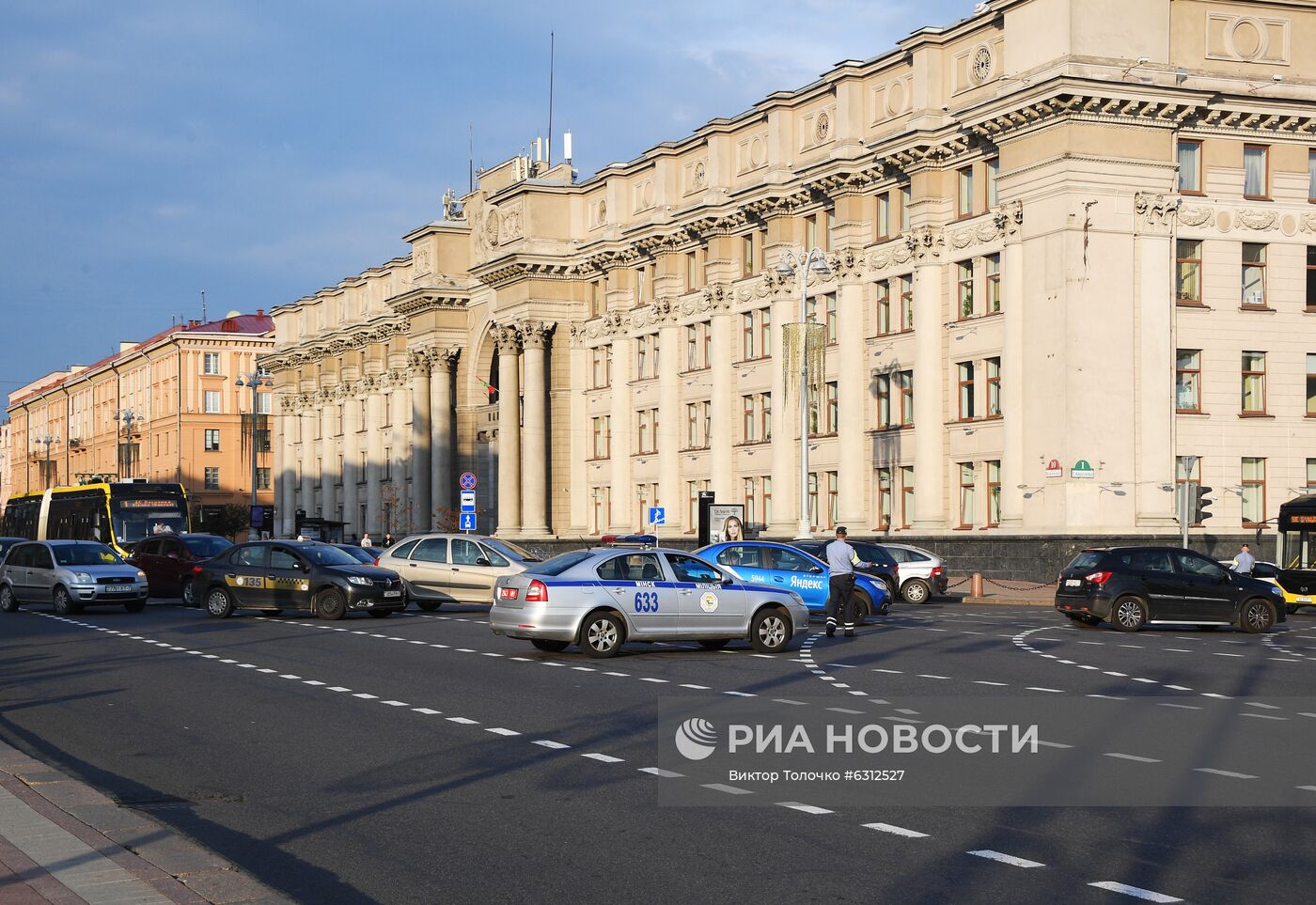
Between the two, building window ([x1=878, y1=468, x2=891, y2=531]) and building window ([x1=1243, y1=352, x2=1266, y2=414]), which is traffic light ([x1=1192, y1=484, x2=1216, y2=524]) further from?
building window ([x1=878, y1=468, x2=891, y2=531])

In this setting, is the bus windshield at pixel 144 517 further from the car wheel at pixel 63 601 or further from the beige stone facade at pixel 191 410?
the beige stone facade at pixel 191 410

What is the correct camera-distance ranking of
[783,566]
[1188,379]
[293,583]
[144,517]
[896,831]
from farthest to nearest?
[144,517]
[1188,379]
[293,583]
[783,566]
[896,831]

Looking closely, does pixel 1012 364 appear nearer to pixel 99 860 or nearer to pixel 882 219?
pixel 882 219

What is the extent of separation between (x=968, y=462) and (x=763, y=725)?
36.5 metres

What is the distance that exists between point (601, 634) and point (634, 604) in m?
0.59

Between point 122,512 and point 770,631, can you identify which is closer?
point 770,631

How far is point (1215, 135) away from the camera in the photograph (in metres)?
46.9

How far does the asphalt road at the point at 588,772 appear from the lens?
866 centimetres

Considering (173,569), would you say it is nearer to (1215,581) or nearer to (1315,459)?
(1215,581)

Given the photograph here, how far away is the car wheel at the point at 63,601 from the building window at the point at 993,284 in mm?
26250

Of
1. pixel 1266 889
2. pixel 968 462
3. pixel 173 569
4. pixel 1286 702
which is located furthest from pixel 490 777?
pixel 968 462

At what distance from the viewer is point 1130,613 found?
2972 cm

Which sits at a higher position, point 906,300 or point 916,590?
point 906,300

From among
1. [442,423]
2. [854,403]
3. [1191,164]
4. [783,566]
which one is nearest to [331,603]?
[783,566]
